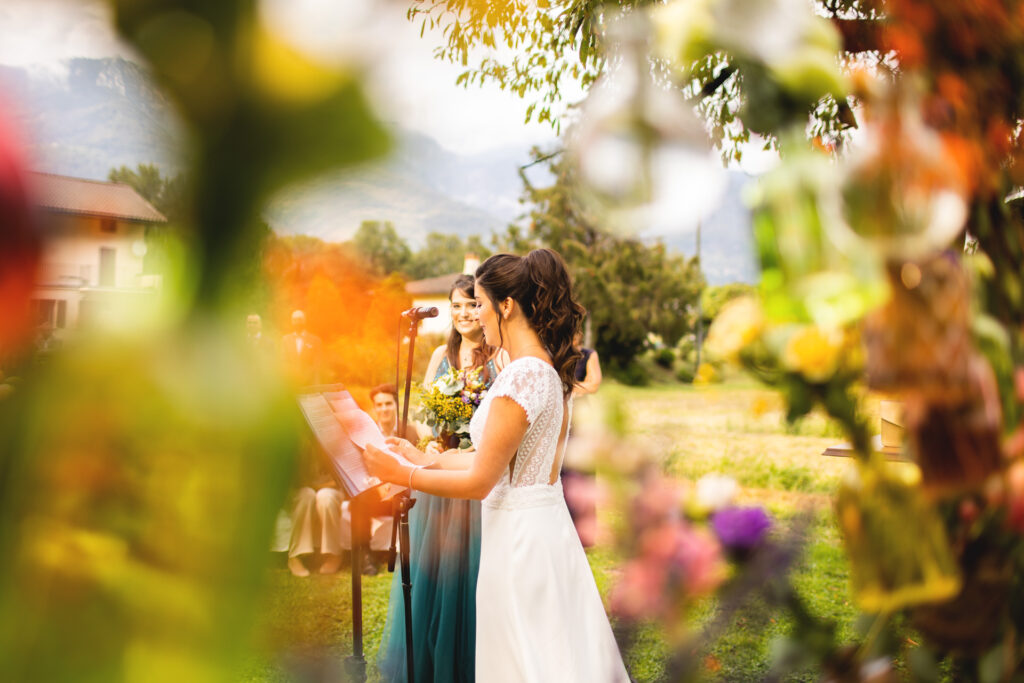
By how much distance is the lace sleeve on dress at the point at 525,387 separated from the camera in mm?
2488

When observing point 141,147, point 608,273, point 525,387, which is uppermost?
point 608,273

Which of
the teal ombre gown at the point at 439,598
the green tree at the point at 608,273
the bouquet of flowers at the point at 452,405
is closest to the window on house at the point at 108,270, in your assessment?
the bouquet of flowers at the point at 452,405

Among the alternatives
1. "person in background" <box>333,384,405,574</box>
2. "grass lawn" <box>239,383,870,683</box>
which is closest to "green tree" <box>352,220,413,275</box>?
"grass lawn" <box>239,383,870,683</box>

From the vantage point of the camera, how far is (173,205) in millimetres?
243

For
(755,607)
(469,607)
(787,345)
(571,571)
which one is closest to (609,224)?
(787,345)

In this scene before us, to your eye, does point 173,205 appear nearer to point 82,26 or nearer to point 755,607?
point 82,26

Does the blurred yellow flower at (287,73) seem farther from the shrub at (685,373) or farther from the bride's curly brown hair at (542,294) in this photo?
the shrub at (685,373)

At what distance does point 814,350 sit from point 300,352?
53 cm

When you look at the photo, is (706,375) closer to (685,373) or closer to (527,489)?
(527,489)

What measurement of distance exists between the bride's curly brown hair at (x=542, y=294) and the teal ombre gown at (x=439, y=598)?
1.44 metres

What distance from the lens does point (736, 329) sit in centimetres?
72

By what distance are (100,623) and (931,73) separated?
0.82m

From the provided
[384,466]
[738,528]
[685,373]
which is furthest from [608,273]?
[738,528]

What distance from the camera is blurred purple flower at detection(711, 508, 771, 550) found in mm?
816
